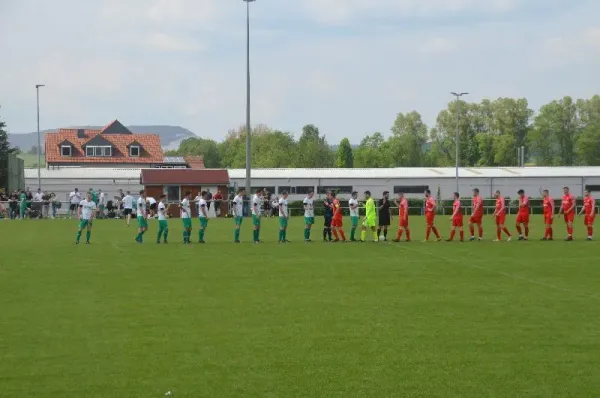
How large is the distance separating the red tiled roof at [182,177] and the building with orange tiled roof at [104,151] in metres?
40.6

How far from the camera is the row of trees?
11675 centimetres

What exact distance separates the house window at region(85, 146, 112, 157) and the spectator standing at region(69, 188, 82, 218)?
48326mm

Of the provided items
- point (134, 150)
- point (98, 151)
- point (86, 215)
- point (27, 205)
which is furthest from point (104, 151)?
point (86, 215)

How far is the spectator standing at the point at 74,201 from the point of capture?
177 feet

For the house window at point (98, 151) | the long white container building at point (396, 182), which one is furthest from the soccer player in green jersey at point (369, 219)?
the house window at point (98, 151)

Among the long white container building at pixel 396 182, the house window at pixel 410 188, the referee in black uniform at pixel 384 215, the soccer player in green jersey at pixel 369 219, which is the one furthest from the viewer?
the house window at pixel 410 188

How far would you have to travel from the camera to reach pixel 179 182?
5997cm

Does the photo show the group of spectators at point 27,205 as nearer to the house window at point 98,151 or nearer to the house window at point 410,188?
the house window at point 410,188

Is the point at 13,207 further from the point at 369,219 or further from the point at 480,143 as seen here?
the point at 480,143

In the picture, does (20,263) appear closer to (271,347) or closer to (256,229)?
(256,229)

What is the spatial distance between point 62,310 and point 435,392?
7431mm

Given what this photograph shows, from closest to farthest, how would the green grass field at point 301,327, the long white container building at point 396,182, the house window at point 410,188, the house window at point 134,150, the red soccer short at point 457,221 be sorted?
the green grass field at point 301,327, the red soccer short at point 457,221, the long white container building at point 396,182, the house window at point 410,188, the house window at point 134,150

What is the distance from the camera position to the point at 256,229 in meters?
30.7

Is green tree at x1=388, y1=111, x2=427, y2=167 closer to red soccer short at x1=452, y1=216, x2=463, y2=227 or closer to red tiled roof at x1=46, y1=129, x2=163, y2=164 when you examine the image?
red tiled roof at x1=46, y1=129, x2=163, y2=164
